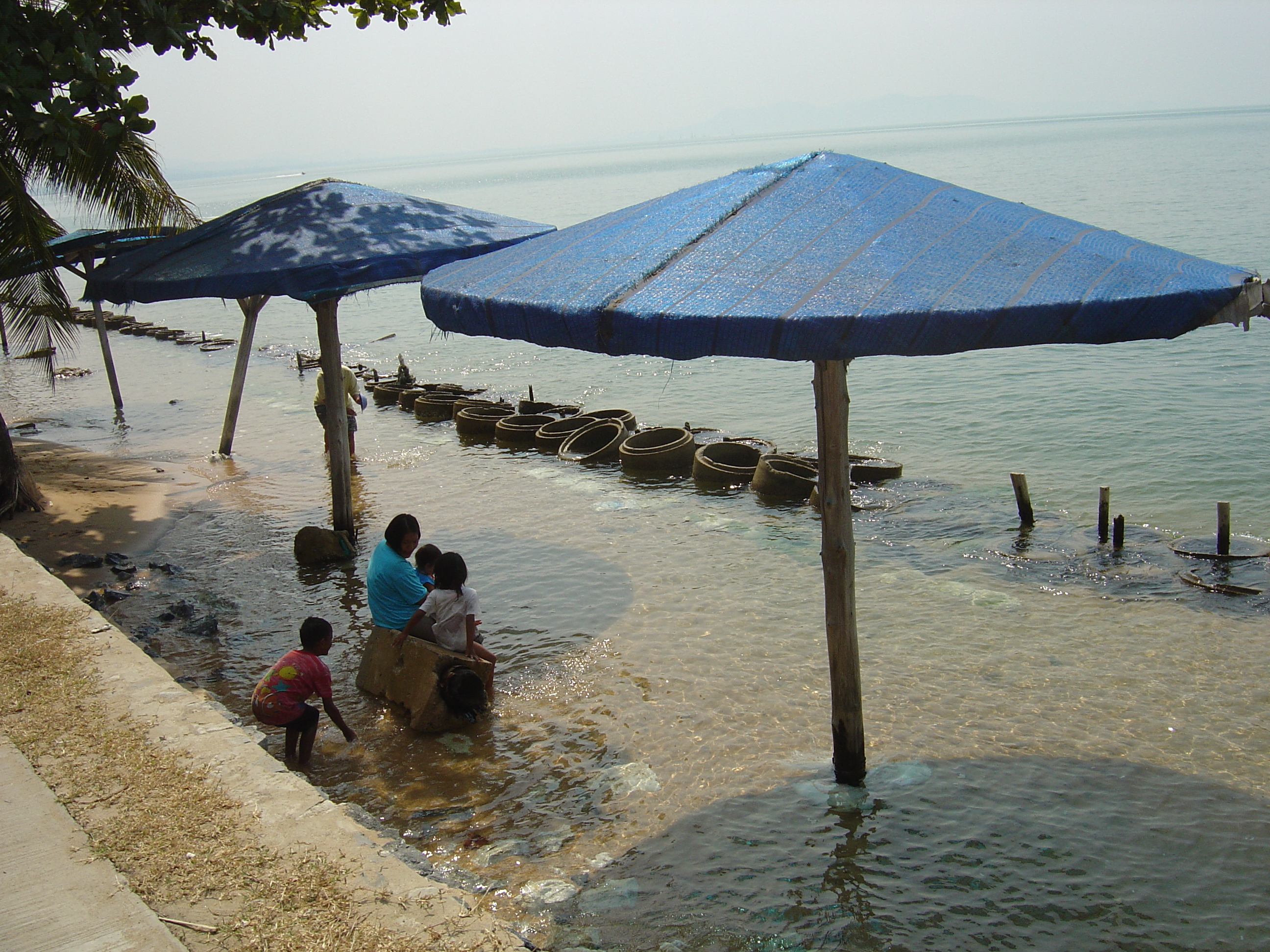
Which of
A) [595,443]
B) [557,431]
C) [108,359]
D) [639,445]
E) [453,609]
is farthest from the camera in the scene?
[108,359]

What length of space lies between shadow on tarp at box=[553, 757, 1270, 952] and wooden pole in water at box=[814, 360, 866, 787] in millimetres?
722

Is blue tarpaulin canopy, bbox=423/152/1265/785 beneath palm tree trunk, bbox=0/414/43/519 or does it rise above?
above

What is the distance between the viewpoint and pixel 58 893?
392cm

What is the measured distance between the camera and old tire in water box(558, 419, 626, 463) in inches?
591

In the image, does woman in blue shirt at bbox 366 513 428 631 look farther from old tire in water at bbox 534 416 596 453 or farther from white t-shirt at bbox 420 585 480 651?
old tire in water at bbox 534 416 596 453

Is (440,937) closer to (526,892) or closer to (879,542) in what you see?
(526,892)

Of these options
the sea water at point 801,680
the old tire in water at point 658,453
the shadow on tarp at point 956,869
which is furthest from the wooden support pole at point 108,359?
the shadow on tarp at point 956,869

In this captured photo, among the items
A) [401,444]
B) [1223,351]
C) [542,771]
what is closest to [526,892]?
[542,771]

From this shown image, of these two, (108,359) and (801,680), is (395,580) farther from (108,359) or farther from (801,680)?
(108,359)

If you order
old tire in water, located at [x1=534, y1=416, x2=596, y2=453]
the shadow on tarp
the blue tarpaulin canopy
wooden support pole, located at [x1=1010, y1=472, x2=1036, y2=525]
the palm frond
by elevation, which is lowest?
the shadow on tarp

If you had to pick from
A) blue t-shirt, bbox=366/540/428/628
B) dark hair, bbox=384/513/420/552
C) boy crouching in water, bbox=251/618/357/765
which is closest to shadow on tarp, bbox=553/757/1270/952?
boy crouching in water, bbox=251/618/357/765

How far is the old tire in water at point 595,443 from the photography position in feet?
49.2

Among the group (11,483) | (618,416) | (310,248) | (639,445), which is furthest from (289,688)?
(618,416)

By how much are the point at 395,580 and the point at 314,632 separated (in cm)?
102
